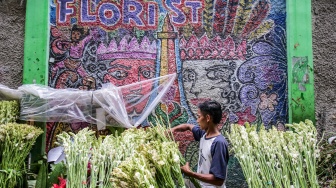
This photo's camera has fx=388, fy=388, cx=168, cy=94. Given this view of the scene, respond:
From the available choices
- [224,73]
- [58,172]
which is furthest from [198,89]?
[58,172]

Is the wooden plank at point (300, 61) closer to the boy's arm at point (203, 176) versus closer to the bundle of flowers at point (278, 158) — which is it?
the bundle of flowers at point (278, 158)

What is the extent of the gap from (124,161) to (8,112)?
64.6 inches

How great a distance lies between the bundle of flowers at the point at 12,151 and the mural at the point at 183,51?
1071 millimetres

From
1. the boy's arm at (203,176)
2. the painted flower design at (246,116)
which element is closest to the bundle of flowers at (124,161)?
the boy's arm at (203,176)

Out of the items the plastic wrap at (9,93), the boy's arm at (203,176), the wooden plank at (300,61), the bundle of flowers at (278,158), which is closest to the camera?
the bundle of flowers at (278,158)

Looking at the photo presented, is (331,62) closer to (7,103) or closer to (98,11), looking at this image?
(98,11)

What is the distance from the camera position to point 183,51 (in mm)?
4484

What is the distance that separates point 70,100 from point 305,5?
2875mm

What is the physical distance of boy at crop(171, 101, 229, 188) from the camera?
10.3 ft

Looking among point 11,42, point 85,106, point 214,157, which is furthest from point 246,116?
point 11,42

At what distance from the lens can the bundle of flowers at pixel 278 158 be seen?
278 centimetres

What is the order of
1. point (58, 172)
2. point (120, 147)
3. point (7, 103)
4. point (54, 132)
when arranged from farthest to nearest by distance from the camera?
1. point (54, 132)
2. point (7, 103)
3. point (58, 172)
4. point (120, 147)

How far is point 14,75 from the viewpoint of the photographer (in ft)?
14.4

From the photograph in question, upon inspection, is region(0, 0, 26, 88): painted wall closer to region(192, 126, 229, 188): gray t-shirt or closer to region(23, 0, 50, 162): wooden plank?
region(23, 0, 50, 162): wooden plank
